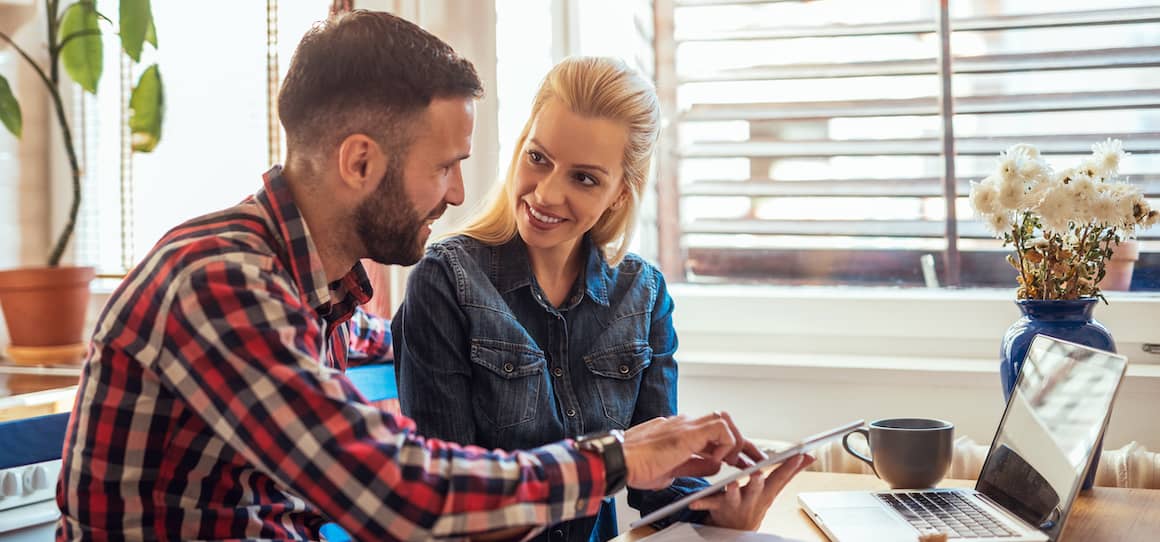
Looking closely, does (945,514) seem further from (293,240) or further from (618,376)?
(293,240)

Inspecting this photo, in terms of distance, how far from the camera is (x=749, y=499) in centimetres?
126

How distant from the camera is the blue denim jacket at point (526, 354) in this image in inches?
59.6

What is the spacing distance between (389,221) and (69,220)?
1316mm

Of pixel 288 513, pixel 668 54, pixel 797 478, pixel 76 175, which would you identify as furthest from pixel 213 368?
pixel 668 54

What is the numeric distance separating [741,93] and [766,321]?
51 centimetres

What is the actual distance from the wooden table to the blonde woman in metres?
0.16

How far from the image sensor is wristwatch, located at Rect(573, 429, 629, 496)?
3.36 ft

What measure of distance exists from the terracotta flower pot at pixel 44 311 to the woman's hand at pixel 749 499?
141 centimetres

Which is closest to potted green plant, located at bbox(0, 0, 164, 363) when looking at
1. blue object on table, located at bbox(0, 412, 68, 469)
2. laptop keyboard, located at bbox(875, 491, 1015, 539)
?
blue object on table, located at bbox(0, 412, 68, 469)

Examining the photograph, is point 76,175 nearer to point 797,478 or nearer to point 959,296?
point 797,478

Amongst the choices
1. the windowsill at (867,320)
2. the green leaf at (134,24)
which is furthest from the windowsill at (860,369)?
the green leaf at (134,24)

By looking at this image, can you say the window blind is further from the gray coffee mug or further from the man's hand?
the man's hand

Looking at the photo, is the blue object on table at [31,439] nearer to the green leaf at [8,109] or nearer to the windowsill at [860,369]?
the green leaf at [8,109]

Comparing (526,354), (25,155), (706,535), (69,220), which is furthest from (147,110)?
(706,535)
